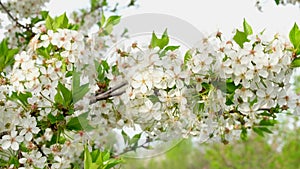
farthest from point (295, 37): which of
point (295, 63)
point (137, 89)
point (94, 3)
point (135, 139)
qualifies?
point (94, 3)

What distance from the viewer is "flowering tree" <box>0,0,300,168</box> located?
6.46 ft

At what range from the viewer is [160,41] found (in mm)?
2246

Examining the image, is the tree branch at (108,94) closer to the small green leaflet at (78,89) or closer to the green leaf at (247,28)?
the small green leaflet at (78,89)

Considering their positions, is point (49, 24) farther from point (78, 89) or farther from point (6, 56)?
point (78, 89)

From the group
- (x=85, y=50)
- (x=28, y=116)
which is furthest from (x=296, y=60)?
(x=28, y=116)

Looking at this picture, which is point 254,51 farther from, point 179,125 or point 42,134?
point 42,134

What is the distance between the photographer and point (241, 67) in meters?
1.93

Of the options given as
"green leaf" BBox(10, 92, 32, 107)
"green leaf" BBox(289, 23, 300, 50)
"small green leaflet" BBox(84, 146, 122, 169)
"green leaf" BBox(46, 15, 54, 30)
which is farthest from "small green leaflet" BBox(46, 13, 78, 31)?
"green leaf" BBox(289, 23, 300, 50)

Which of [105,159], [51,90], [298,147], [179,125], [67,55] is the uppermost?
[67,55]

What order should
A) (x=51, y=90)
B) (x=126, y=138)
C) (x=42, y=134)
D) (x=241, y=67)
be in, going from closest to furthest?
(x=241, y=67), (x=51, y=90), (x=42, y=134), (x=126, y=138)

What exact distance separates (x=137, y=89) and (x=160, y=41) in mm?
360

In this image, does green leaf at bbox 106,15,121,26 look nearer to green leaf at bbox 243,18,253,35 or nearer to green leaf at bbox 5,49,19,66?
green leaf at bbox 5,49,19,66

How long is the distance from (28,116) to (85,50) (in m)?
0.39

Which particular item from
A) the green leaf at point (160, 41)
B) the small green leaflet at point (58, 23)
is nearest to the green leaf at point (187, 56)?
the green leaf at point (160, 41)
